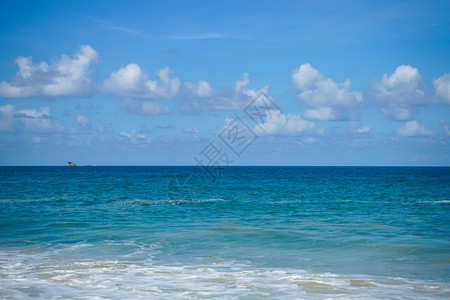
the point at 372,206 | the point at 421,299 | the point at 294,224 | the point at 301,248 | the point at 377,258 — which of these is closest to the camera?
the point at 421,299

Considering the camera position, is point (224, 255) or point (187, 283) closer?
point (187, 283)

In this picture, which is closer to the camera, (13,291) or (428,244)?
(13,291)

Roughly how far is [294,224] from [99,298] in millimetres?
13633

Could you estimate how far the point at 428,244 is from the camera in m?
15.9

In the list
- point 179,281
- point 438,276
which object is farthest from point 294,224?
point 179,281

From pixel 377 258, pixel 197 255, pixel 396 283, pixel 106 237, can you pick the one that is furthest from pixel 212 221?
pixel 396 283

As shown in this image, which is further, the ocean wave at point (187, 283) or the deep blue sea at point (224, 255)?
the deep blue sea at point (224, 255)

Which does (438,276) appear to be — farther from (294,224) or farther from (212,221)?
(212,221)

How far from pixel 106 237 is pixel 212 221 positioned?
6694 mm

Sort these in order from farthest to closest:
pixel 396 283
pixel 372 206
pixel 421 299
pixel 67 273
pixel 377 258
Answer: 1. pixel 372 206
2. pixel 377 258
3. pixel 67 273
4. pixel 396 283
5. pixel 421 299

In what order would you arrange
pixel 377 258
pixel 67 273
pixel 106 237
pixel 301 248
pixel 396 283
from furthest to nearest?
pixel 106 237 < pixel 301 248 < pixel 377 258 < pixel 67 273 < pixel 396 283

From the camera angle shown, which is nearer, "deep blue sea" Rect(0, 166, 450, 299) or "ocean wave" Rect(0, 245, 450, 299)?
"ocean wave" Rect(0, 245, 450, 299)

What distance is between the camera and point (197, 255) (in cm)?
1438

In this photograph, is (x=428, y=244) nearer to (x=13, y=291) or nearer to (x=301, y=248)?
(x=301, y=248)
